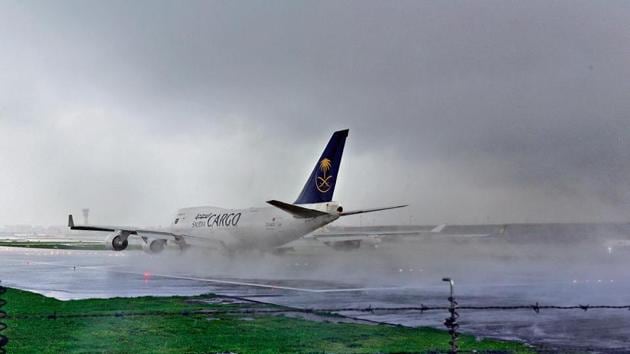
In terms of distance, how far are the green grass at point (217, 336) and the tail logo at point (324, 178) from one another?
24149 mm

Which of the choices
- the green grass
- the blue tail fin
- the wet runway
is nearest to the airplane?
the blue tail fin

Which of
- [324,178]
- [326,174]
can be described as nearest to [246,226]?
[324,178]

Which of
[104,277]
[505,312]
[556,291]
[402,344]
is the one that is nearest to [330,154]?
[104,277]

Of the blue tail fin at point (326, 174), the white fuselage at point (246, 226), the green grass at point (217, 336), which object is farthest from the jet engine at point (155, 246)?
the green grass at point (217, 336)

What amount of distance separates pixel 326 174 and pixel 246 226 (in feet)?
27.4

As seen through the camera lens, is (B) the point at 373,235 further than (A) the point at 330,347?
Yes

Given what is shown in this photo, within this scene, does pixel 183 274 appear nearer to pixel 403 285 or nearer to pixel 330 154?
pixel 330 154

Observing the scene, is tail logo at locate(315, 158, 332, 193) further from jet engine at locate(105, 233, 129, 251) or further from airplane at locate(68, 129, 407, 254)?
jet engine at locate(105, 233, 129, 251)

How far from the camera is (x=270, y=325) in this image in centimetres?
1903

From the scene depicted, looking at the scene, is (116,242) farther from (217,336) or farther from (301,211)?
(217,336)

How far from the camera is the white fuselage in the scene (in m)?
44.8

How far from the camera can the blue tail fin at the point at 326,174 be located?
4506cm

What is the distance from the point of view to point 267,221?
47.6 metres

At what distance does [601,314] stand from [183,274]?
2792 centimetres
